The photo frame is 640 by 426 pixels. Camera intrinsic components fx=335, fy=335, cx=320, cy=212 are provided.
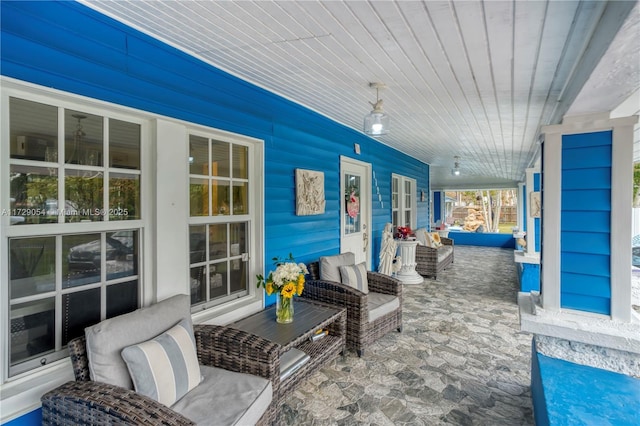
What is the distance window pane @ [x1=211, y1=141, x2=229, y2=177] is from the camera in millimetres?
2650

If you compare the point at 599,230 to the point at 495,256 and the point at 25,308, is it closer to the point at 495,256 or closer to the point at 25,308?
the point at 25,308

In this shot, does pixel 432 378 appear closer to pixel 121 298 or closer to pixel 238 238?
pixel 238 238

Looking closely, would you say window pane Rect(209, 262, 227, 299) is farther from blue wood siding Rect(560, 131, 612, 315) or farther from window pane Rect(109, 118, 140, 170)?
blue wood siding Rect(560, 131, 612, 315)

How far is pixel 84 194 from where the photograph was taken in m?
1.85

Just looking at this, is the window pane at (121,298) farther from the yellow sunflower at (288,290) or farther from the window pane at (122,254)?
the yellow sunflower at (288,290)

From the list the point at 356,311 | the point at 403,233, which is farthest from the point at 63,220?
the point at 403,233

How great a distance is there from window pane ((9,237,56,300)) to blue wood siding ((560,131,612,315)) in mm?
2871

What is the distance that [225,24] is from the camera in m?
1.91

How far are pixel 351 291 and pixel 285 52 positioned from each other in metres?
2.02

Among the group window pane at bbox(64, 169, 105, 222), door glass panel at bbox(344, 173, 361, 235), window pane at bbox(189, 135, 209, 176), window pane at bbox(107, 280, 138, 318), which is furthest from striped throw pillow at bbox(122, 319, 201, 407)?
door glass panel at bbox(344, 173, 361, 235)

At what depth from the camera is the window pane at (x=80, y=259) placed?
1.79 m

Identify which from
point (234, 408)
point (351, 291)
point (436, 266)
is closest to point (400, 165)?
point (436, 266)

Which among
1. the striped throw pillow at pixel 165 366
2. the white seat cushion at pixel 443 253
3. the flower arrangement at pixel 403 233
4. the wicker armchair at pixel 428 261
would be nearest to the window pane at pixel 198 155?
the striped throw pillow at pixel 165 366

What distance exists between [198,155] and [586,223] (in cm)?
259
